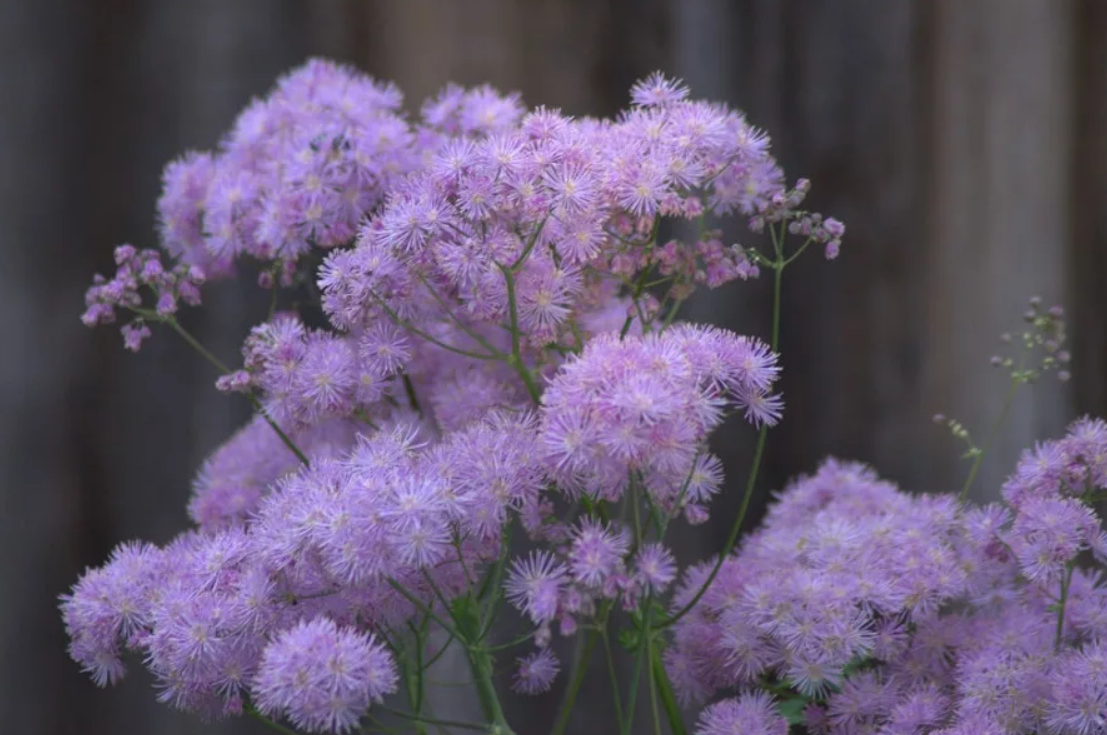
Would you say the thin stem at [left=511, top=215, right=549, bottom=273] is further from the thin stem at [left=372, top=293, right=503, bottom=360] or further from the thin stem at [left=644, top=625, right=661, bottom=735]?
the thin stem at [left=644, top=625, right=661, bottom=735]

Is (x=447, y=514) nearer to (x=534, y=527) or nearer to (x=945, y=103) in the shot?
(x=534, y=527)

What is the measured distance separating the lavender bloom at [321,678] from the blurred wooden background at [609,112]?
0.76 metres

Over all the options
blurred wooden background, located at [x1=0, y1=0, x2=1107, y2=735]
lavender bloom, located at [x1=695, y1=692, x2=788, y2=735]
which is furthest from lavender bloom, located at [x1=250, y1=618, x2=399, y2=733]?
blurred wooden background, located at [x1=0, y1=0, x2=1107, y2=735]

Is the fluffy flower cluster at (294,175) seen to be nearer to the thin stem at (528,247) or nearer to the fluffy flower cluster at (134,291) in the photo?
the fluffy flower cluster at (134,291)

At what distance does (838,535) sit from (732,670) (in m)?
0.12

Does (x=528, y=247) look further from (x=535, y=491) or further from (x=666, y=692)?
(x=666, y=692)

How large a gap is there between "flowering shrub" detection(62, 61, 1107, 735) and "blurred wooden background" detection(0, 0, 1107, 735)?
451 millimetres

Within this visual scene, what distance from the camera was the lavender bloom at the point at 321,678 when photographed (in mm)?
640

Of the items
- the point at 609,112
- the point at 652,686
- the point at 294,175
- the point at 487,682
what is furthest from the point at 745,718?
the point at 609,112

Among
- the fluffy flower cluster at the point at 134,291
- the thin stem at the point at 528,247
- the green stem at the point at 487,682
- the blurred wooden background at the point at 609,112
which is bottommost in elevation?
the green stem at the point at 487,682

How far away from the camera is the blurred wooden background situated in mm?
1318

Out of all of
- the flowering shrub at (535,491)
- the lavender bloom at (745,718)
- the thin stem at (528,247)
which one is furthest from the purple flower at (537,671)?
the thin stem at (528,247)

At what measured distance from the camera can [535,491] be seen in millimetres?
707

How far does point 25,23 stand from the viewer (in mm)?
1312
